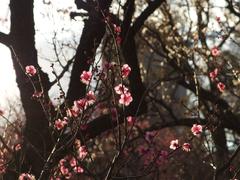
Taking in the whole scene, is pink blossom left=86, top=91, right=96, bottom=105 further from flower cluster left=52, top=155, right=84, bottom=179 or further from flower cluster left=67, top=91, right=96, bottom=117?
flower cluster left=52, top=155, right=84, bottom=179

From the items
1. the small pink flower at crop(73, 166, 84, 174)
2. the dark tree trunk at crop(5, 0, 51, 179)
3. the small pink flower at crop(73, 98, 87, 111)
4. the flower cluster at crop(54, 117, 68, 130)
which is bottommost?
the small pink flower at crop(73, 166, 84, 174)

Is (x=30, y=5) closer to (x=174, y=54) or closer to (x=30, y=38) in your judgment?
(x=30, y=38)

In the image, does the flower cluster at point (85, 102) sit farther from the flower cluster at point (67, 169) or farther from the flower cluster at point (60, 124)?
the flower cluster at point (67, 169)

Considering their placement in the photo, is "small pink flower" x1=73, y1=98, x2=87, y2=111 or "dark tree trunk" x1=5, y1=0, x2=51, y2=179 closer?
"small pink flower" x1=73, y1=98, x2=87, y2=111

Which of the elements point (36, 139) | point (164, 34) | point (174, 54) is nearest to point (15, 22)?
point (36, 139)

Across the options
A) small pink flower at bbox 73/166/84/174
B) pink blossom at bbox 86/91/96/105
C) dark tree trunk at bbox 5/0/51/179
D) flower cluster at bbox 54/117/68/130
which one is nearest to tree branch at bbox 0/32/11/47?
dark tree trunk at bbox 5/0/51/179

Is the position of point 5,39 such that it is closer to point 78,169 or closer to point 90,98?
point 78,169

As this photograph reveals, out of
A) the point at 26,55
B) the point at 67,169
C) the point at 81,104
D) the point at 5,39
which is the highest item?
the point at 5,39

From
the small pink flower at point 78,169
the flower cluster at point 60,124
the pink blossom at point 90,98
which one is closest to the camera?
the pink blossom at point 90,98

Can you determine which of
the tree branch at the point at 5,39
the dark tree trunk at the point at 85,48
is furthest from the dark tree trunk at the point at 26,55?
the dark tree trunk at the point at 85,48

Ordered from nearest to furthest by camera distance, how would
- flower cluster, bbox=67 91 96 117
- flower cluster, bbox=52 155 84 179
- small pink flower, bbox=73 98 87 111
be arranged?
small pink flower, bbox=73 98 87 111, flower cluster, bbox=67 91 96 117, flower cluster, bbox=52 155 84 179

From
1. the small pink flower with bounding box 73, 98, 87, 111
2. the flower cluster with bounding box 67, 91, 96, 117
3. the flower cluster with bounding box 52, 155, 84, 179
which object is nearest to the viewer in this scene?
the small pink flower with bounding box 73, 98, 87, 111

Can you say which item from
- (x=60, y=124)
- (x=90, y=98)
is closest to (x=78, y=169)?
(x=60, y=124)

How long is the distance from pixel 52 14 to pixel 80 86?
Answer: 3.64ft
